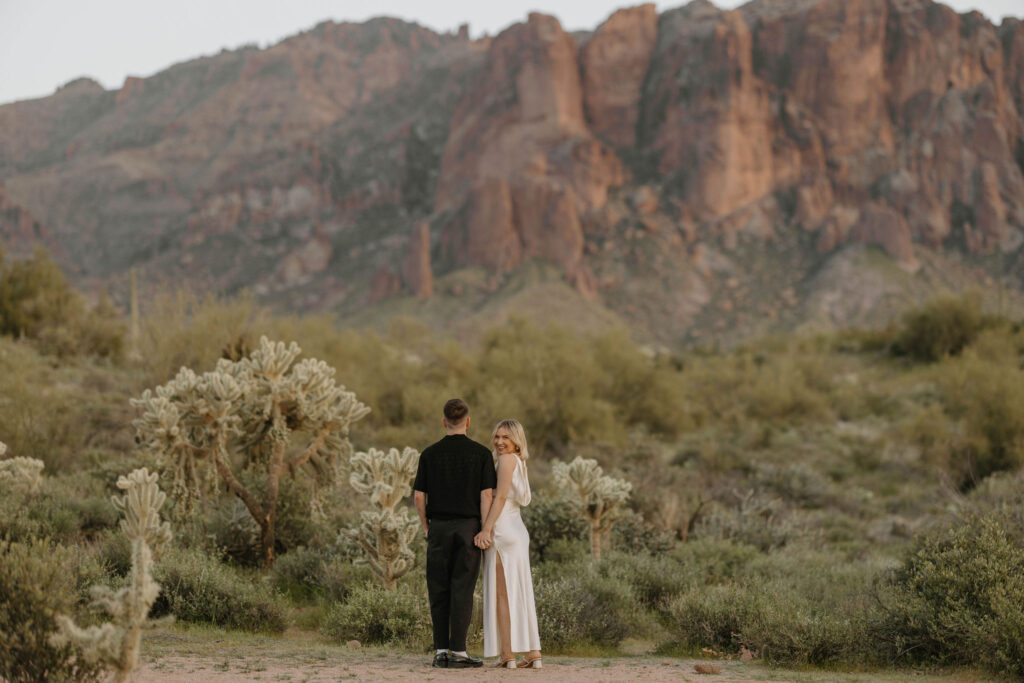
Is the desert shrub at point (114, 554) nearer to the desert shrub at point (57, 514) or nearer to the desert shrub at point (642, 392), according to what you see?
the desert shrub at point (57, 514)

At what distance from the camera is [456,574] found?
239 inches

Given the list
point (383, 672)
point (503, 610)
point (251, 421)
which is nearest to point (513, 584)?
point (503, 610)

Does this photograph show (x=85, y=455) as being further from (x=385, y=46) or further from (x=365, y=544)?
(x=385, y=46)

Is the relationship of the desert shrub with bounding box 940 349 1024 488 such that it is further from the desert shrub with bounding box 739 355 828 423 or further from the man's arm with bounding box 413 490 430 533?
the man's arm with bounding box 413 490 430 533

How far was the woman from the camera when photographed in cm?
604

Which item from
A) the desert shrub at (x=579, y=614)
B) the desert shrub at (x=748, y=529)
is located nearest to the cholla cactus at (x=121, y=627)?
the desert shrub at (x=579, y=614)

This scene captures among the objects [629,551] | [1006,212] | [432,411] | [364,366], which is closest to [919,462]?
[432,411]

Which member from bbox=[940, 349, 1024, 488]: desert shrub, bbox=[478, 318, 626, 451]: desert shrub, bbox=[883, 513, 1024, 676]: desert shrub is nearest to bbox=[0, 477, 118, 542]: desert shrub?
bbox=[883, 513, 1024, 676]: desert shrub

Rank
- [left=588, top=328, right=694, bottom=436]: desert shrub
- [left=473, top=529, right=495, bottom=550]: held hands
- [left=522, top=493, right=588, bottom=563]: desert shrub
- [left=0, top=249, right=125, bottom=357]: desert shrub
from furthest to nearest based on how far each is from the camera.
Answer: [left=588, top=328, right=694, bottom=436]: desert shrub, [left=0, top=249, right=125, bottom=357]: desert shrub, [left=522, top=493, right=588, bottom=563]: desert shrub, [left=473, top=529, right=495, bottom=550]: held hands

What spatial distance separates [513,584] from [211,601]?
128 inches

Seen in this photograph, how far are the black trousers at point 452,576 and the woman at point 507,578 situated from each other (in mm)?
100

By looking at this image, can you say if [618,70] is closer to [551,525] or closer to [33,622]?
[551,525]

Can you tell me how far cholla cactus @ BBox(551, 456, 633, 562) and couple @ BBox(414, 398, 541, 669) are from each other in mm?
3533

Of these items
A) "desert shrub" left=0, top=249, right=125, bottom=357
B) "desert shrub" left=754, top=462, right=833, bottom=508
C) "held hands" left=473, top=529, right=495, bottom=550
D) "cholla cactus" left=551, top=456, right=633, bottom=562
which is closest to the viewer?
"held hands" left=473, top=529, right=495, bottom=550
